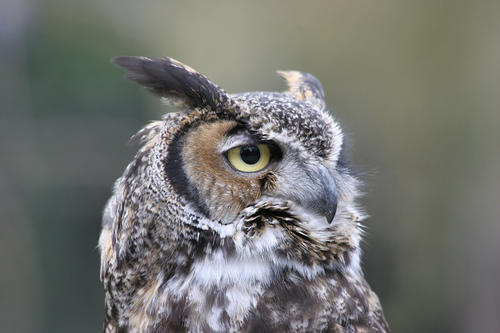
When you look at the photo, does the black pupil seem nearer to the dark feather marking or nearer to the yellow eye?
the yellow eye

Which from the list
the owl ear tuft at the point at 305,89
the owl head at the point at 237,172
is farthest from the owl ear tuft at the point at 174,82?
the owl ear tuft at the point at 305,89

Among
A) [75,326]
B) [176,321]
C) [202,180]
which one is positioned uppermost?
[202,180]

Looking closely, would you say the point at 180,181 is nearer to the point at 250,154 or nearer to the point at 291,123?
the point at 250,154

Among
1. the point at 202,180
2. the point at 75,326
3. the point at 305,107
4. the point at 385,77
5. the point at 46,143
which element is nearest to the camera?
the point at 202,180

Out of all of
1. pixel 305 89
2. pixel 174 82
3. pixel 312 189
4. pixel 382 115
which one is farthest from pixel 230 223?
pixel 382 115

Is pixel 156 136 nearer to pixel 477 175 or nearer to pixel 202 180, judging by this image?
pixel 202 180

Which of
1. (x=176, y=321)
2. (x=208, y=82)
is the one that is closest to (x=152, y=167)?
(x=208, y=82)

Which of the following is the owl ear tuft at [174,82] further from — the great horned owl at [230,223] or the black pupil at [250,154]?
the black pupil at [250,154]

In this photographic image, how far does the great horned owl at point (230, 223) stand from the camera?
4.58ft

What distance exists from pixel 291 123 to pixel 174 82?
325 millimetres

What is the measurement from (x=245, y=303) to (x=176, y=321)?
18 cm

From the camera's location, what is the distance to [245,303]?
4.63 ft

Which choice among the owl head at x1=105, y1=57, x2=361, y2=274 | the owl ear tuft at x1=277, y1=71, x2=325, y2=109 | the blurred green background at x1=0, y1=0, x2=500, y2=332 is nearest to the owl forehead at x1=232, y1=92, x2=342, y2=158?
the owl head at x1=105, y1=57, x2=361, y2=274

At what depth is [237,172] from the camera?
55.2 inches
